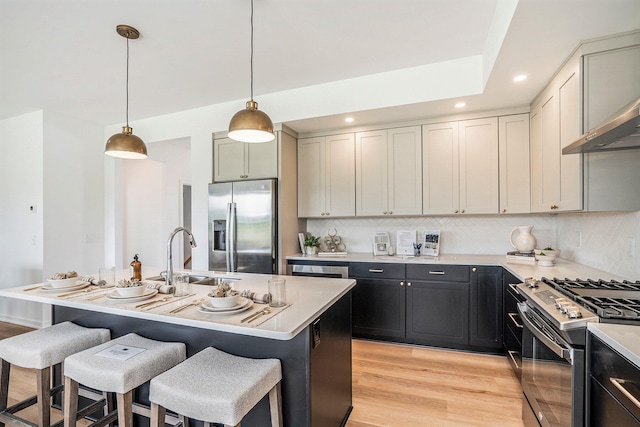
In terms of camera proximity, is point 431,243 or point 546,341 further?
point 431,243

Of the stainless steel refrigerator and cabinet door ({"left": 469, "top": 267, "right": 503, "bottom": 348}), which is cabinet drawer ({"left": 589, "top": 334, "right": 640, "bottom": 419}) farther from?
the stainless steel refrigerator

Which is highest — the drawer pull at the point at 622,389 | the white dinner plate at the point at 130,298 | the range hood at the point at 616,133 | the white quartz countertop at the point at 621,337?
the range hood at the point at 616,133

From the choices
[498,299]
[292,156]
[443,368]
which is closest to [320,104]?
[292,156]

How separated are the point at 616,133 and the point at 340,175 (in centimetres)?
260

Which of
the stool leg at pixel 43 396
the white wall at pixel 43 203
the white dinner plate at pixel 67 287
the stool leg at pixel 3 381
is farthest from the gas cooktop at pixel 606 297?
the white wall at pixel 43 203

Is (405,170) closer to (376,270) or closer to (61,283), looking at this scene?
(376,270)

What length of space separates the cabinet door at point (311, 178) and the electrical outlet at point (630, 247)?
2.69 metres

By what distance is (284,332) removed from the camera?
1247mm

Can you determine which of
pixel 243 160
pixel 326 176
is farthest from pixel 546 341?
pixel 243 160

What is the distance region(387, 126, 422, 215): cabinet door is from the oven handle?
5.66 ft

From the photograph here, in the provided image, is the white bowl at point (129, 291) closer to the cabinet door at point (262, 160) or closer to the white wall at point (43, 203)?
the cabinet door at point (262, 160)

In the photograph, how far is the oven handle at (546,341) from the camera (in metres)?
1.33

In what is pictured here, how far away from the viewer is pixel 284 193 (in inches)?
143

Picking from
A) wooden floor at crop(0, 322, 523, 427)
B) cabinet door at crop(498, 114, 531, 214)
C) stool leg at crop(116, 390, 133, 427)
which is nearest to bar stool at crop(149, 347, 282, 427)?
stool leg at crop(116, 390, 133, 427)
